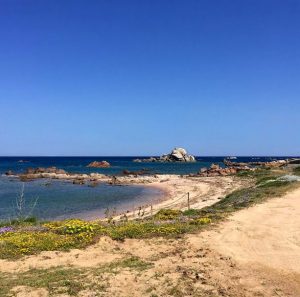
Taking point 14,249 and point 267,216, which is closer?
point 14,249

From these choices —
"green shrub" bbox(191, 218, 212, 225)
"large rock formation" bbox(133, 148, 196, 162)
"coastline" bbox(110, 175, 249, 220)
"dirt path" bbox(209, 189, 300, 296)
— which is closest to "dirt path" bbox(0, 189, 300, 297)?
"dirt path" bbox(209, 189, 300, 296)

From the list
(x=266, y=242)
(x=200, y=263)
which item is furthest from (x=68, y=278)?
(x=266, y=242)

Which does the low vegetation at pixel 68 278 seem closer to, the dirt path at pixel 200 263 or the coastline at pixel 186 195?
the dirt path at pixel 200 263

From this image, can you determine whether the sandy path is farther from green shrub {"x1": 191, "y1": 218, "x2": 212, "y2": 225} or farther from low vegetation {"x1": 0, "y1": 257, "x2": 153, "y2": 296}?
low vegetation {"x1": 0, "y1": 257, "x2": 153, "y2": 296}

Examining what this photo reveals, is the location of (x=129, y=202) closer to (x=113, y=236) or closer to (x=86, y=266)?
(x=113, y=236)

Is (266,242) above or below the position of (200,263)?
above

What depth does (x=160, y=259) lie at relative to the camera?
13.4 metres

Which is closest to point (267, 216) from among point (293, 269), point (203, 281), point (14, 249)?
point (293, 269)

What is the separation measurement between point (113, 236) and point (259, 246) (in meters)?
5.29

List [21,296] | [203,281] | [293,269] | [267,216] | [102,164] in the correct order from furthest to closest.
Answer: [102,164] → [267,216] → [293,269] → [203,281] → [21,296]

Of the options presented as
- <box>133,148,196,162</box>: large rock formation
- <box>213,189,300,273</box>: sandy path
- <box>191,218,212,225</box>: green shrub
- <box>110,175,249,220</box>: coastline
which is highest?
<box>133,148,196,162</box>: large rock formation

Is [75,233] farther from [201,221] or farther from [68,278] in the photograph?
[201,221]

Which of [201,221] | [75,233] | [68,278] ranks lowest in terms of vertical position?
[68,278]

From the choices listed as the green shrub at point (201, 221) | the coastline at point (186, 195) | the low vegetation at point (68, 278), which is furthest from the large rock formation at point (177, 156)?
the low vegetation at point (68, 278)
